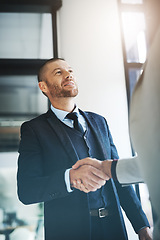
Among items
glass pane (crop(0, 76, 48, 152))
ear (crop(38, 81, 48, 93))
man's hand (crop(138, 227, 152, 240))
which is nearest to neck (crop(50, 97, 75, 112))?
ear (crop(38, 81, 48, 93))

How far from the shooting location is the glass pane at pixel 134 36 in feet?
9.50

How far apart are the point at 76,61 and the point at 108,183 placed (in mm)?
1415

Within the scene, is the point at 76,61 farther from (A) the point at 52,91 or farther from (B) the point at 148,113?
(B) the point at 148,113

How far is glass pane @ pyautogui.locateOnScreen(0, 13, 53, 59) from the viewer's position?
2734 mm

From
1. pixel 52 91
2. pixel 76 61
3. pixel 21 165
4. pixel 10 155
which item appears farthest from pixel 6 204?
pixel 76 61

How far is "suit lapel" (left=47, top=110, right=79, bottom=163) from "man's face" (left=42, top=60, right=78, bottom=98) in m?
0.19

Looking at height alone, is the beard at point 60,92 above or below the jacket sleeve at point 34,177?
above

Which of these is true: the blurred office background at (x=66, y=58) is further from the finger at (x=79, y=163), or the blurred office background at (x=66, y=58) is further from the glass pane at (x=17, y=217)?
the finger at (x=79, y=163)

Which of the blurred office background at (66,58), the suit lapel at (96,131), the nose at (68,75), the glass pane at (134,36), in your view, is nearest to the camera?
the suit lapel at (96,131)

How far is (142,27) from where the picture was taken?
308 centimetres

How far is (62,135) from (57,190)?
36 centimetres

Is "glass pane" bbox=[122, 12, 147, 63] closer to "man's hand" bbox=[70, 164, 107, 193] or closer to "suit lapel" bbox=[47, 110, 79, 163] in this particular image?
"suit lapel" bbox=[47, 110, 79, 163]

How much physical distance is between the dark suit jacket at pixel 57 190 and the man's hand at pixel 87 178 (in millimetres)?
69

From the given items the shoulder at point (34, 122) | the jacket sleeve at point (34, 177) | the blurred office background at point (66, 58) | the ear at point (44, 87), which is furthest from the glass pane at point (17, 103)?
the jacket sleeve at point (34, 177)
